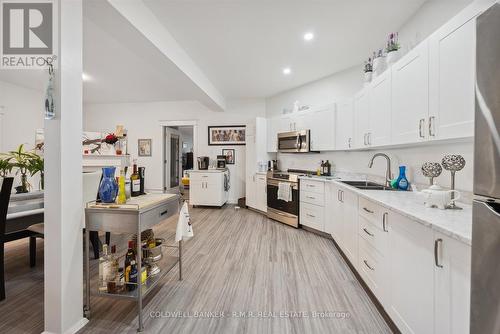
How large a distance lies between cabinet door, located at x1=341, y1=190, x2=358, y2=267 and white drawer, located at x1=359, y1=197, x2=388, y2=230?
17 cm

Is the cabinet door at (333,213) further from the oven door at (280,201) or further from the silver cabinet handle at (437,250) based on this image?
the silver cabinet handle at (437,250)

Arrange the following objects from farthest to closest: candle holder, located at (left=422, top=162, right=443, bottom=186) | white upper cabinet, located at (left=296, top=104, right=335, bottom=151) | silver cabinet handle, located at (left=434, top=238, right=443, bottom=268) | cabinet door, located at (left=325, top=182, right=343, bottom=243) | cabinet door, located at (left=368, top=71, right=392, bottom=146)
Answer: white upper cabinet, located at (left=296, top=104, right=335, bottom=151), cabinet door, located at (left=325, top=182, right=343, bottom=243), cabinet door, located at (left=368, top=71, right=392, bottom=146), candle holder, located at (left=422, top=162, right=443, bottom=186), silver cabinet handle, located at (left=434, top=238, right=443, bottom=268)

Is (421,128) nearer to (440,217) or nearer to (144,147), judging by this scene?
(440,217)

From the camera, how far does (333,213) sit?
3.04m

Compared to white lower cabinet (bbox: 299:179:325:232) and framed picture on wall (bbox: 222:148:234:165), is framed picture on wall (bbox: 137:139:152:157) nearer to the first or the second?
framed picture on wall (bbox: 222:148:234:165)

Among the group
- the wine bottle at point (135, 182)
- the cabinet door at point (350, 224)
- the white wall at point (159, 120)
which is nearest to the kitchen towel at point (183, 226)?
the wine bottle at point (135, 182)

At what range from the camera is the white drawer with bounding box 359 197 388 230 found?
1649mm

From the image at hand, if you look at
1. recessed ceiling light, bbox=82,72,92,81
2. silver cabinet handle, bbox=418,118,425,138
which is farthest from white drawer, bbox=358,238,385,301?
recessed ceiling light, bbox=82,72,92,81

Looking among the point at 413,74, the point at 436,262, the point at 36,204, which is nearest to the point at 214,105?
the point at 36,204

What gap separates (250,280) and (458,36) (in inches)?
97.4

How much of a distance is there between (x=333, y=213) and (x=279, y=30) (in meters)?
2.46

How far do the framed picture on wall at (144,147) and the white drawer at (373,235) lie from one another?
5585 millimetres

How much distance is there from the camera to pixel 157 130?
601 centimetres

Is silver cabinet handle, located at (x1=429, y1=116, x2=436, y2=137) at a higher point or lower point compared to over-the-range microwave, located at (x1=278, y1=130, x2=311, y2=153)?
lower
